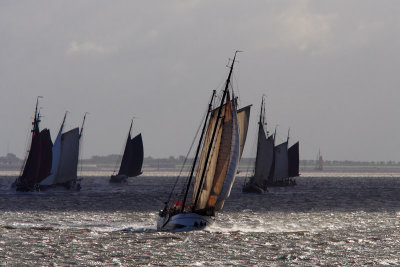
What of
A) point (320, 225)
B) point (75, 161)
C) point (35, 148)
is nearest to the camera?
point (320, 225)

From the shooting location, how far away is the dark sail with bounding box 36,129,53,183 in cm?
11062

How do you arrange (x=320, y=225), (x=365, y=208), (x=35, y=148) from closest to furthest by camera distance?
1. (x=320, y=225)
2. (x=365, y=208)
3. (x=35, y=148)

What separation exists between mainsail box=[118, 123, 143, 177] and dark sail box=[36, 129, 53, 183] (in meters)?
43.6

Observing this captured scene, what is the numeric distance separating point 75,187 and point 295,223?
66.1 meters

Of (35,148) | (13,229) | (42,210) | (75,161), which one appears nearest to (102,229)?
(13,229)

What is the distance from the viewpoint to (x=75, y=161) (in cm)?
11969

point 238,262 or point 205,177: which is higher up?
point 205,177

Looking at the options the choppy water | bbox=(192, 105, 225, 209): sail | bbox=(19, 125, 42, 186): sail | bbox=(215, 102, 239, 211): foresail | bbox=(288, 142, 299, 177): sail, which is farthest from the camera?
bbox=(288, 142, 299, 177): sail

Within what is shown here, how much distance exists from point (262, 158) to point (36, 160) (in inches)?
1261

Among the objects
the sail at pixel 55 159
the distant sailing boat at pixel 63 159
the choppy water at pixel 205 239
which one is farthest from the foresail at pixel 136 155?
the choppy water at pixel 205 239

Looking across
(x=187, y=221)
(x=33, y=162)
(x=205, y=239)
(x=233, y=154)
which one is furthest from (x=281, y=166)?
(x=205, y=239)

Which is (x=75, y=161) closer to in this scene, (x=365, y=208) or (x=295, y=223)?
(x=365, y=208)

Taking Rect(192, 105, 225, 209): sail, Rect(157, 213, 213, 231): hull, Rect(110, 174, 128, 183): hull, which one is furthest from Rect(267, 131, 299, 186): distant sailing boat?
Rect(157, 213, 213, 231): hull

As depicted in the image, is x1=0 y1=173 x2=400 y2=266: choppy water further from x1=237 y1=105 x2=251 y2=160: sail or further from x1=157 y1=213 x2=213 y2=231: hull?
x1=237 y1=105 x2=251 y2=160: sail
